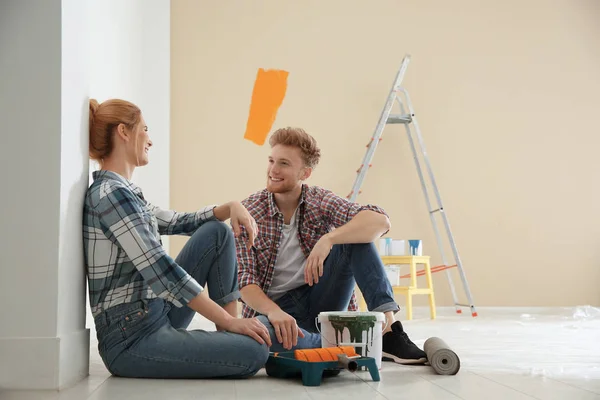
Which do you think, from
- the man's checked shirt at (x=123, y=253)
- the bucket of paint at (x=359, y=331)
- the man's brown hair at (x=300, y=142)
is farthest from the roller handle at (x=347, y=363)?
the man's brown hair at (x=300, y=142)

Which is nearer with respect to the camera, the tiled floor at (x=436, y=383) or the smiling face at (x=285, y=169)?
the tiled floor at (x=436, y=383)

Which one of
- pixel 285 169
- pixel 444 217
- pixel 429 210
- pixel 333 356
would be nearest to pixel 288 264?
pixel 285 169

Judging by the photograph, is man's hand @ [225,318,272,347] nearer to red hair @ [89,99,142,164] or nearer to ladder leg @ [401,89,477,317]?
red hair @ [89,99,142,164]

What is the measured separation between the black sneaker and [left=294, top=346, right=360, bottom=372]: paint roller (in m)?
0.35

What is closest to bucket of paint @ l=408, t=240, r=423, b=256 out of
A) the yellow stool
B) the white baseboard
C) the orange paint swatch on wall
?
the yellow stool

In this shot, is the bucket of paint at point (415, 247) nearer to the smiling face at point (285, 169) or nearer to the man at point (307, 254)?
the man at point (307, 254)

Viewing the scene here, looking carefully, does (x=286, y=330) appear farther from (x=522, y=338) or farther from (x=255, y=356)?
(x=522, y=338)

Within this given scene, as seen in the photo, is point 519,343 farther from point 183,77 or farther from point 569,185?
point 183,77

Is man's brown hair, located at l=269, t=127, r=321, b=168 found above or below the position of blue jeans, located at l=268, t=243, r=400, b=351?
above

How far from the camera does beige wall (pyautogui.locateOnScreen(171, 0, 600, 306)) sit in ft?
16.7

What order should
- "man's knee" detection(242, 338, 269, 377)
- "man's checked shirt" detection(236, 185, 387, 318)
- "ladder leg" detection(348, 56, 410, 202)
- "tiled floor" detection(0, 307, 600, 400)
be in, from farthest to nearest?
"ladder leg" detection(348, 56, 410, 202), "man's checked shirt" detection(236, 185, 387, 318), "man's knee" detection(242, 338, 269, 377), "tiled floor" detection(0, 307, 600, 400)

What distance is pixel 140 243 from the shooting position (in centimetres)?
171

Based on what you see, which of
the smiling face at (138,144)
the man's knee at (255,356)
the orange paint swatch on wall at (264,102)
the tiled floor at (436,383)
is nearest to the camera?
the tiled floor at (436,383)

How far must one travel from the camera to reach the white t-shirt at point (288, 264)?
90.0 inches
